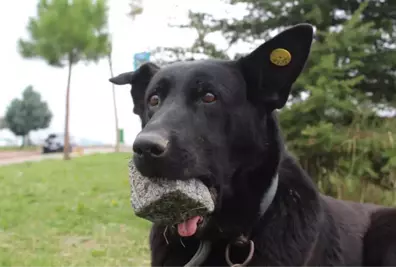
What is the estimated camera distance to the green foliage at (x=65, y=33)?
2214 cm

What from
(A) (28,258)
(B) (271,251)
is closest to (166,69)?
(B) (271,251)

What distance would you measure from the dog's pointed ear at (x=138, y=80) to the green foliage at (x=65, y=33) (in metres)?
20.1

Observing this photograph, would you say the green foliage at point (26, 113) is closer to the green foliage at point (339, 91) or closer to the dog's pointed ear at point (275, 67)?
the green foliage at point (339, 91)

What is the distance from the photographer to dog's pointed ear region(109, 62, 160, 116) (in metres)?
2.93

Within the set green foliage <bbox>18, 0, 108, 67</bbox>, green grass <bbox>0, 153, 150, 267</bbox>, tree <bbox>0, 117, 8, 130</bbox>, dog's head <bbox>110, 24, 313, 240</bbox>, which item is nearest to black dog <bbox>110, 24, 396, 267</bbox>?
dog's head <bbox>110, 24, 313, 240</bbox>

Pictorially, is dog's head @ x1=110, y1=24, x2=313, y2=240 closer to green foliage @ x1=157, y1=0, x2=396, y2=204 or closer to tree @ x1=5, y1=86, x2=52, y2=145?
green foliage @ x1=157, y1=0, x2=396, y2=204

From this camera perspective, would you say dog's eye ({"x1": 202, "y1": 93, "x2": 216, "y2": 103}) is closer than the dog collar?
Yes

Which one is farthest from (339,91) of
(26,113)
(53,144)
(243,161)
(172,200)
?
(26,113)

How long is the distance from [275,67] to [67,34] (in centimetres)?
2075

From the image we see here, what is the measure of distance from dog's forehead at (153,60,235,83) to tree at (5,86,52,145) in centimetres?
4802

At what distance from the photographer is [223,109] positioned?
243 centimetres

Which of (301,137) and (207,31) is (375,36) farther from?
A: (207,31)

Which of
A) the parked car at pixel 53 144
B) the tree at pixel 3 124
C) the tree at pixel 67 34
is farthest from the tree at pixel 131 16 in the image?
the tree at pixel 3 124

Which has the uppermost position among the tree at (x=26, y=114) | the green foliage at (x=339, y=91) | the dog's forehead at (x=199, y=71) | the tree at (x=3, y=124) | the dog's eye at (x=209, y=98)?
the dog's forehead at (x=199, y=71)
